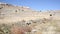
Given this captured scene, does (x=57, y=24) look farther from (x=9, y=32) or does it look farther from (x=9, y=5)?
(x=9, y=5)

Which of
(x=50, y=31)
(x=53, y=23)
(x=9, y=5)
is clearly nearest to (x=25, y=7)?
(x=9, y=5)

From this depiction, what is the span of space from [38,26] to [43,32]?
6.93 ft

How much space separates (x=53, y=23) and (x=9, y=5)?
20.9 m

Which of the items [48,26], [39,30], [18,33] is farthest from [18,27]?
[48,26]

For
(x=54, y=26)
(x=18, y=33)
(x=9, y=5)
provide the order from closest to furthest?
(x=18, y=33) < (x=54, y=26) < (x=9, y=5)

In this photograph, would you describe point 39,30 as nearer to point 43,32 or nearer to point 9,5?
point 43,32

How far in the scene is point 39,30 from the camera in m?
Result: 18.9

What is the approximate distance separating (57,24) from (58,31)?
2495 millimetres

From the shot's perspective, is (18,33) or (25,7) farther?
(25,7)

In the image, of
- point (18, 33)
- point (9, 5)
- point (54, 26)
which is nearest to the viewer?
point (18, 33)

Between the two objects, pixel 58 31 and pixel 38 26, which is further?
pixel 38 26

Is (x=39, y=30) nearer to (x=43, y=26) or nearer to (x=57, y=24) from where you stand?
Result: (x=43, y=26)

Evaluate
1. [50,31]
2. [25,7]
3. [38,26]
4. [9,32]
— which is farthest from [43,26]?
[25,7]

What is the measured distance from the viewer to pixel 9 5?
1543 inches
